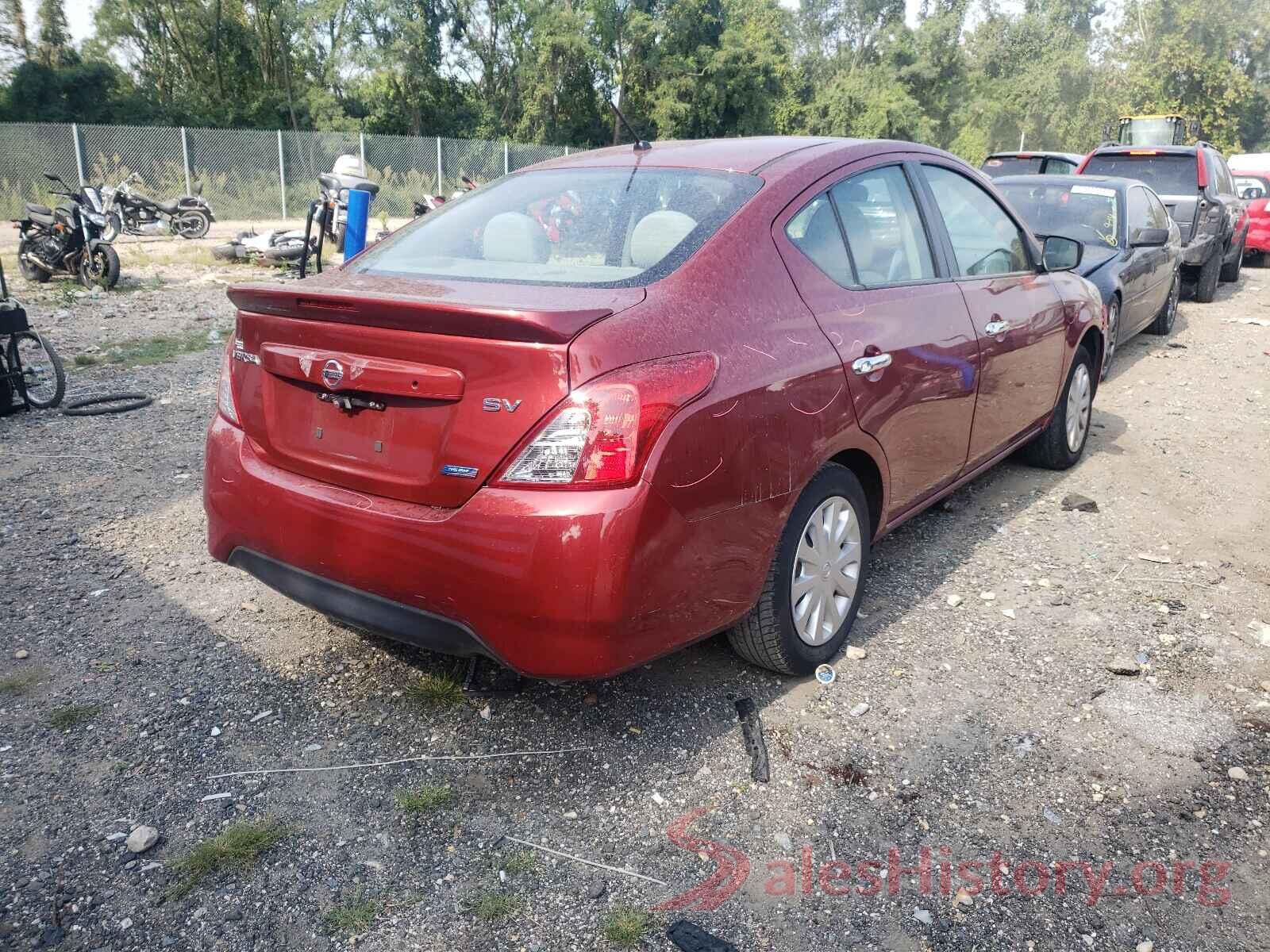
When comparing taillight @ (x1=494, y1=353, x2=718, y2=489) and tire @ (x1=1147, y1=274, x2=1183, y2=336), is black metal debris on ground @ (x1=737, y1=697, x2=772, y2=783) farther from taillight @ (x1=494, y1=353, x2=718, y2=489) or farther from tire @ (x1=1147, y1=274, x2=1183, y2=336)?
tire @ (x1=1147, y1=274, x2=1183, y2=336)

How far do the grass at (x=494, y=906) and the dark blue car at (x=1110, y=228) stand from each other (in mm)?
6324

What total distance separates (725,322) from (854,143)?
1.35 metres

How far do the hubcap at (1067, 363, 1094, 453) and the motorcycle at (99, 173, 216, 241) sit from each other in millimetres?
16878

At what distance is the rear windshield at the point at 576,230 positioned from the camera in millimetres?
2924

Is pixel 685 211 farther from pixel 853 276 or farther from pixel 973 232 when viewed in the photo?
pixel 973 232

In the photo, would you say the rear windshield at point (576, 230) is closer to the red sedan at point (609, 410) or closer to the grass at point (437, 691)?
the red sedan at point (609, 410)

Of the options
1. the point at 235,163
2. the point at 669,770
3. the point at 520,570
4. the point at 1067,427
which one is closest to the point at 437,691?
the point at 669,770

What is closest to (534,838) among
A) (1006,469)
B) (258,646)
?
(258,646)

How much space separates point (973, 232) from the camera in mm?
4309

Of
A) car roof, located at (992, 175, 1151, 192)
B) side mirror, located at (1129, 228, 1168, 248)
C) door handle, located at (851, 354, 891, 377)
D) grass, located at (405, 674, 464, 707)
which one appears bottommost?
grass, located at (405, 674, 464, 707)

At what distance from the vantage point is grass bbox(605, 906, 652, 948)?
2225mm

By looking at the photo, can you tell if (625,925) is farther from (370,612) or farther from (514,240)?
(514,240)

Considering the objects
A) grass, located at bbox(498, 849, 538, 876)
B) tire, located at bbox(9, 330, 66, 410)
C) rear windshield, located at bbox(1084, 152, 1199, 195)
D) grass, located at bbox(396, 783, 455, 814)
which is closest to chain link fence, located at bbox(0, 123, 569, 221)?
rear windshield, located at bbox(1084, 152, 1199, 195)

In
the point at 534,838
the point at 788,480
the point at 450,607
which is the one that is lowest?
the point at 534,838
